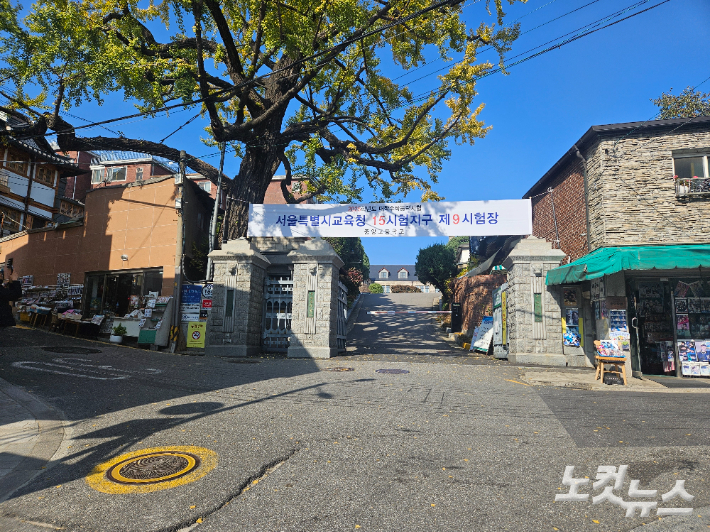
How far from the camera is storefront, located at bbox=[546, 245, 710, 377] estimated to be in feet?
37.5

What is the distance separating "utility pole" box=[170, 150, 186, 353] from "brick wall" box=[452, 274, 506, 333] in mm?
12497

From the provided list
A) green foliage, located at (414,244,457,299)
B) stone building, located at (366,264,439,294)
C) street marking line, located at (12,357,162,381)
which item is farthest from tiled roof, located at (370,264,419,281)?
street marking line, located at (12,357,162,381)

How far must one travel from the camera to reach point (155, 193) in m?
16.9

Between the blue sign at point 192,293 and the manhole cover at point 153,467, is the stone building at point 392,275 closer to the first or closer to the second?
the blue sign at point 192,293

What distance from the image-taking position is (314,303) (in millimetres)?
13930

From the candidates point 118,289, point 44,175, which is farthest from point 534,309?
point 44,175

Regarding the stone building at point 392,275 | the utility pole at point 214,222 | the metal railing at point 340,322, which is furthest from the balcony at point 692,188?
the stone building at point 392,275

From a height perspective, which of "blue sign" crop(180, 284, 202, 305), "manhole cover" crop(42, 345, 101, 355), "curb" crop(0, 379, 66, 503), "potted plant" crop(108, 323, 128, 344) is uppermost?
"blue sign" crop(180, 284, 202, 305)

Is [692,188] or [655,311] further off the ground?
[692,188]

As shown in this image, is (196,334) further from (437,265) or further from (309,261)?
(437,265)

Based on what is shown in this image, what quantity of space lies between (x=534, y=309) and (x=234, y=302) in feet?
30.8

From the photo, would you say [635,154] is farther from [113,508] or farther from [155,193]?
[155,193]

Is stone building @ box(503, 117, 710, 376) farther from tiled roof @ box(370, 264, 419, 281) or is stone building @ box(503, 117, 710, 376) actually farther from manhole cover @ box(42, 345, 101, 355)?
tiled roof @ box(370, 264, 419, 281)

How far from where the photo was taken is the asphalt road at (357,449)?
3377 mm
